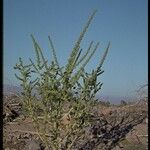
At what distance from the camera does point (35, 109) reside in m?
6.12

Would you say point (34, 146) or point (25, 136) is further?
point (25, 136)

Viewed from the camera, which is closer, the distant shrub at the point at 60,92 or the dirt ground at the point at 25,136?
the distant shrub at the point at 60,92

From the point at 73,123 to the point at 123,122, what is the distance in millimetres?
6016

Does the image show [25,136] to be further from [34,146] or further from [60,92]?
[60,92]

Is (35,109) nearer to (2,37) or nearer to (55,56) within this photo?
(55,56)

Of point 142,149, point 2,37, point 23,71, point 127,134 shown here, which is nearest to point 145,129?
point 127,134

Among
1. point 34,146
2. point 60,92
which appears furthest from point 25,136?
point 60,92

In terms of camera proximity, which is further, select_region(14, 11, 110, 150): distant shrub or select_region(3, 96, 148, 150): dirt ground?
select_region(3, 96, 148, 150): dirt ground

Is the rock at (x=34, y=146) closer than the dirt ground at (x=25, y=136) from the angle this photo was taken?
Yes

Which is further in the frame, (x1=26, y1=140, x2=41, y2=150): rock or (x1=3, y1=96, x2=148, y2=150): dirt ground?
(x1=3, y1=96, x2=148, y2=150): dirt ground

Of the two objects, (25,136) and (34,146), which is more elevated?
(25,136)

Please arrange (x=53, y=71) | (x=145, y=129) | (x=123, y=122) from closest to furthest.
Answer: (x=53, y=71)
(x=145, y=129)
(x=123, y=122)

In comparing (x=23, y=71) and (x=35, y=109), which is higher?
(x=23, y=71)

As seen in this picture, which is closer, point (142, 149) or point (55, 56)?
point (55, 56)
